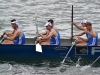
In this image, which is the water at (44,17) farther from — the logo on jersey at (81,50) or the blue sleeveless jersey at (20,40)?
the blue sleeveless jersey at (20,40)

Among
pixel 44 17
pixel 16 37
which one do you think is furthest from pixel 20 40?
pixel 44 17

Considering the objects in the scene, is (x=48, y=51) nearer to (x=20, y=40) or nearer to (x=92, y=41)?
(x=20, y=40)

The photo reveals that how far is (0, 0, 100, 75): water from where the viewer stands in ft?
60.8

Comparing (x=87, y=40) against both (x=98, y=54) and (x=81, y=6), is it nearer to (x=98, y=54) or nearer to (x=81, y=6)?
(x=98, y=54)

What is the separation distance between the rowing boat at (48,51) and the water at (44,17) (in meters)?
0.43

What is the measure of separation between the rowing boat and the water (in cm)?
43

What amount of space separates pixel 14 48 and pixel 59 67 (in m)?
2.65

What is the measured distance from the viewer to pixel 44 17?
109ft

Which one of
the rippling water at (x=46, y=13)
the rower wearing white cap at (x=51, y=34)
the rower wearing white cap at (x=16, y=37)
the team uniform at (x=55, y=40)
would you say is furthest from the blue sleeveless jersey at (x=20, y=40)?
the rippling water at (x=46, y=13)

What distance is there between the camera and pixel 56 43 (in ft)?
64.0

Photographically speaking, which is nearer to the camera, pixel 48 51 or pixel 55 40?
pixel 48 51

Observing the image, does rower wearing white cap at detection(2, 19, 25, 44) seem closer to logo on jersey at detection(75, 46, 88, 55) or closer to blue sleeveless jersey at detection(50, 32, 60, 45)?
blue sleeveless jersey at detection(50, 32, 60, 45)

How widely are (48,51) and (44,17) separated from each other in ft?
46.6

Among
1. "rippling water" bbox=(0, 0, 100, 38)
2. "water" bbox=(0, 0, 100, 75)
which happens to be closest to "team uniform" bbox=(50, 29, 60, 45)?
"water" bbox=(0, 0, 100, 75)
